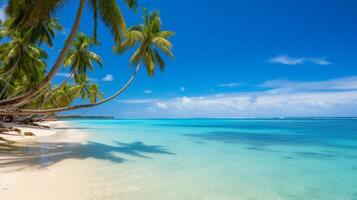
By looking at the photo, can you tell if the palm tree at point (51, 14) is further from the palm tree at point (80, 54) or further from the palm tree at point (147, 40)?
the palm tree at point (80, 54)

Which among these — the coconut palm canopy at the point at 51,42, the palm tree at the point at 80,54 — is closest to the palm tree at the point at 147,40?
the coconut palm canopy at the point at 51,42

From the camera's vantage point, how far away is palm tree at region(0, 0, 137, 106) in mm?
7396

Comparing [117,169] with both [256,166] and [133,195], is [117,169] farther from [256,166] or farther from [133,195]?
[256,166]

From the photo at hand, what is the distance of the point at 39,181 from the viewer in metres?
5.88

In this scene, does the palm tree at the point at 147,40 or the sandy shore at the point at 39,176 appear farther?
the palm tree at the point at 147,40

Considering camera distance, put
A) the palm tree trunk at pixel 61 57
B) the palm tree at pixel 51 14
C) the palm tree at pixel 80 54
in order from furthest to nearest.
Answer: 1. the palm tree at pixel 80 54
2. the palm tree trunk at pixel 61 57
3. the palm tree at pixel 51 14

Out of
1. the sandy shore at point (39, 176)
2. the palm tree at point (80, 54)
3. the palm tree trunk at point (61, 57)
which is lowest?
the sandy shore at point (39, 176)

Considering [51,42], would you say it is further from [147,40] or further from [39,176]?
[39,176]

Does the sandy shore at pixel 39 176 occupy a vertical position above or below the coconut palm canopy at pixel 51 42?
below

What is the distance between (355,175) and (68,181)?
27.1ft

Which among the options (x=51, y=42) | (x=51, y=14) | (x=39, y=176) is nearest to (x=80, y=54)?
(x=51, y=42)

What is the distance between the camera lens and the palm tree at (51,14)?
740cm

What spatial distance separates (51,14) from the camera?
774 cm

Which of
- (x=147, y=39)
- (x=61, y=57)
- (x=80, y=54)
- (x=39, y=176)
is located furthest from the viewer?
(x=80, y=54)
